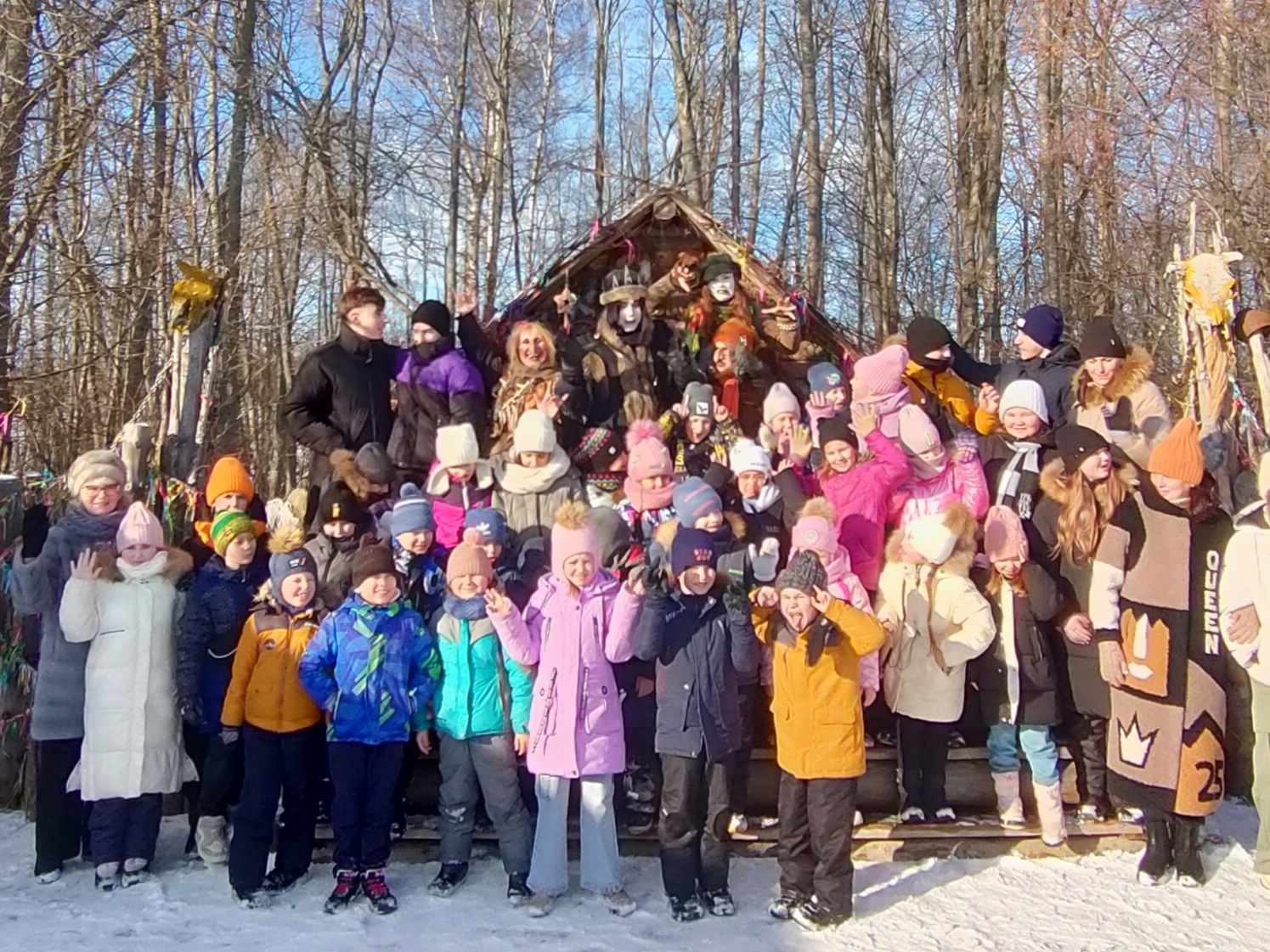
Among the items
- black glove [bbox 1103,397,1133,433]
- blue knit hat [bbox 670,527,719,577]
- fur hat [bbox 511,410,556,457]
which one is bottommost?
blue knit hat [bbox 670,527,719,577]

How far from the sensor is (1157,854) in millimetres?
4809

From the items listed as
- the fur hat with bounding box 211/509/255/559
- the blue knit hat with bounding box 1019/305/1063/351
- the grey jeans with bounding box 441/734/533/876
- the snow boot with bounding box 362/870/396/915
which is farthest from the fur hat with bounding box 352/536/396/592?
the blue knit hat with bounding box 1019/305/1063/351

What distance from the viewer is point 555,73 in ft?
74.8

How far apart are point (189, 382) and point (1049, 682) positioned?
5.18 meters

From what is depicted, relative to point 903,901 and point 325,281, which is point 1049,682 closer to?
point 903,901

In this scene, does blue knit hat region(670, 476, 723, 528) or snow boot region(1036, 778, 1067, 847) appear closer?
blue knit hat region(670, 476, 723, 528)

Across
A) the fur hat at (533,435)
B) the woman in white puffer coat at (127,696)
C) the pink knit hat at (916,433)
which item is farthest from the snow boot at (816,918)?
the woman in white puffer coat at (127,696)

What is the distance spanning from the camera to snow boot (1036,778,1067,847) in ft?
16.4

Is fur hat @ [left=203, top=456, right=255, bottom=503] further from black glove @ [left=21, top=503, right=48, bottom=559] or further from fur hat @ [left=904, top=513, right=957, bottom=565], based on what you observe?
fur hat @ [left=904, top=513, right=957, bottom=565]

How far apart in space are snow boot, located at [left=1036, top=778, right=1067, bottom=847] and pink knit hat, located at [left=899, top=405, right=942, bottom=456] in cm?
174

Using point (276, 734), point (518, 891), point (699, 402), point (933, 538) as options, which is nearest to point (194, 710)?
point (276, 734)

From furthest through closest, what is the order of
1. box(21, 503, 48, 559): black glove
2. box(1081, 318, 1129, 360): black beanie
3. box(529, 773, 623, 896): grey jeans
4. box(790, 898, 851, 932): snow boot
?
box(1081, 318, 1129, 360): black beanie < box(21, 503, 48, 559): black glove < box(529, 773, 623, 896): grey jeans < box(790, 898, 851, 932): snow boot

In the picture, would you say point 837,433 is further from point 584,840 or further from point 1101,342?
point 584,840

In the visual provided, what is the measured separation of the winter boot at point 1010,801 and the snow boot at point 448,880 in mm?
2661
